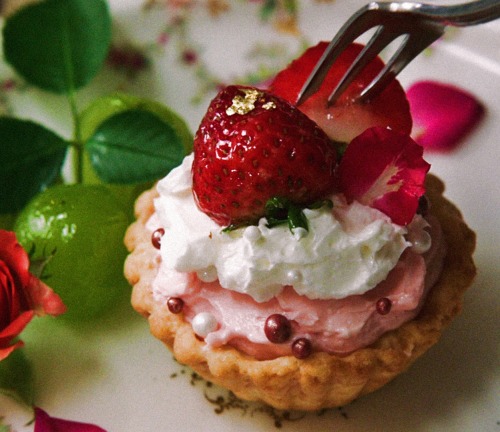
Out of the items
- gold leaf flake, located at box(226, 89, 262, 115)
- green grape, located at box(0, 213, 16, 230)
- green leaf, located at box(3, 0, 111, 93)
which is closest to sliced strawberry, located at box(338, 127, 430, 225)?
gold leaf flake, located at box(226, 89, 262, 115)

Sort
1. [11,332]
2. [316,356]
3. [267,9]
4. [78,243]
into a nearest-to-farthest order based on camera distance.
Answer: [316,356]
[11,332]
[78,243]
[267,9]

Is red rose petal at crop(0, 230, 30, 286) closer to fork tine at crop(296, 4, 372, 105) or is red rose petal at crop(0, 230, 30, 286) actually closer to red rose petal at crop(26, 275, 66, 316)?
red rose petal at crop(26, 275, 66, 316)

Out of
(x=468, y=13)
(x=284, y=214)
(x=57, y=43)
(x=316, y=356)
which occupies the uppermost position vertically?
(x=468, y=13)

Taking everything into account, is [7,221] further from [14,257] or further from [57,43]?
[57,43]

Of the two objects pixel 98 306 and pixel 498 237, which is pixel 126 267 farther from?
pixel 498 237

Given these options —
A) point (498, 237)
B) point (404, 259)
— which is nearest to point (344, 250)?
point (404, 259)

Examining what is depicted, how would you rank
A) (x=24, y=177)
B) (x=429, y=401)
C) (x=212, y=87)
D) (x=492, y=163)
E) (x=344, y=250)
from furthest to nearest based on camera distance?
(x=212, y=87) < (x=492, y=163) < (x=24, y=177) < (x=429, y=401) < (x=344, y=250)

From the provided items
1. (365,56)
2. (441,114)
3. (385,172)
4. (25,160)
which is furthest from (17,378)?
(441,114)
